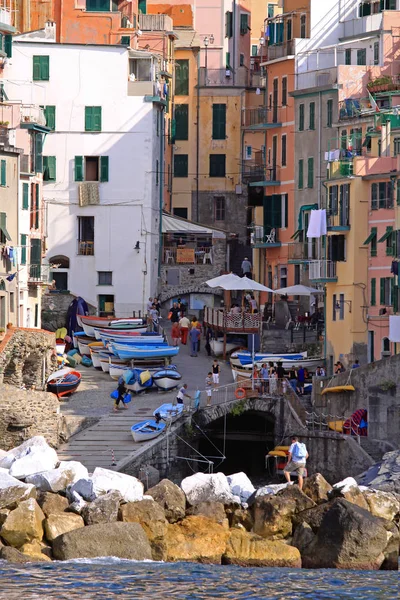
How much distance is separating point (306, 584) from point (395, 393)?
23.6 meters

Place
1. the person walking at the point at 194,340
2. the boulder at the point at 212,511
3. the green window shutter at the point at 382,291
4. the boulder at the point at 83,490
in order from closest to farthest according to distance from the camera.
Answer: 1. the boulder at the point at 212,511
2. the boulder at the point at 83,490
3. the green window shutter at the point at 382,291
4. the person walking at the point at 194,340

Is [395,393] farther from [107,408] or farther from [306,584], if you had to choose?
[306,584]

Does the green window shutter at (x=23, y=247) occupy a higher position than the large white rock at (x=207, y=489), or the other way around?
the green window shutter at (x=23, y=247)

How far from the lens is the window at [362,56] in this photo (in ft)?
392

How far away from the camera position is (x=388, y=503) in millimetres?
78938

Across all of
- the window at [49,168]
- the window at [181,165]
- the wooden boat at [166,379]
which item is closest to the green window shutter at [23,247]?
the wooden boat at [166,379]

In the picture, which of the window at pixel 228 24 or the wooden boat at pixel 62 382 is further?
the window at pixel 228 24

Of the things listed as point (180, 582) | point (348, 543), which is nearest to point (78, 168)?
point (348, 543)

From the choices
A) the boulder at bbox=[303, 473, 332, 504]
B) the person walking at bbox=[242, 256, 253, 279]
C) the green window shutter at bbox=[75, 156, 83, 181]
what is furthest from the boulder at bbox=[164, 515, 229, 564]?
the person walking at bbox=[242, 256, 253, 279]

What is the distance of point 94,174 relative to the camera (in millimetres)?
120625

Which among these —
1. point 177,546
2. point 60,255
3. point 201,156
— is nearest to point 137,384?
point 60,255

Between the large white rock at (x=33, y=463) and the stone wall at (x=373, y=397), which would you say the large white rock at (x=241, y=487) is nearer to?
the large white rock at (x=33, y=463)

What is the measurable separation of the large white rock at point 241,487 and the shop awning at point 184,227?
1781 inches

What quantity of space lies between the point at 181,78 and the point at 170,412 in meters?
46.2
